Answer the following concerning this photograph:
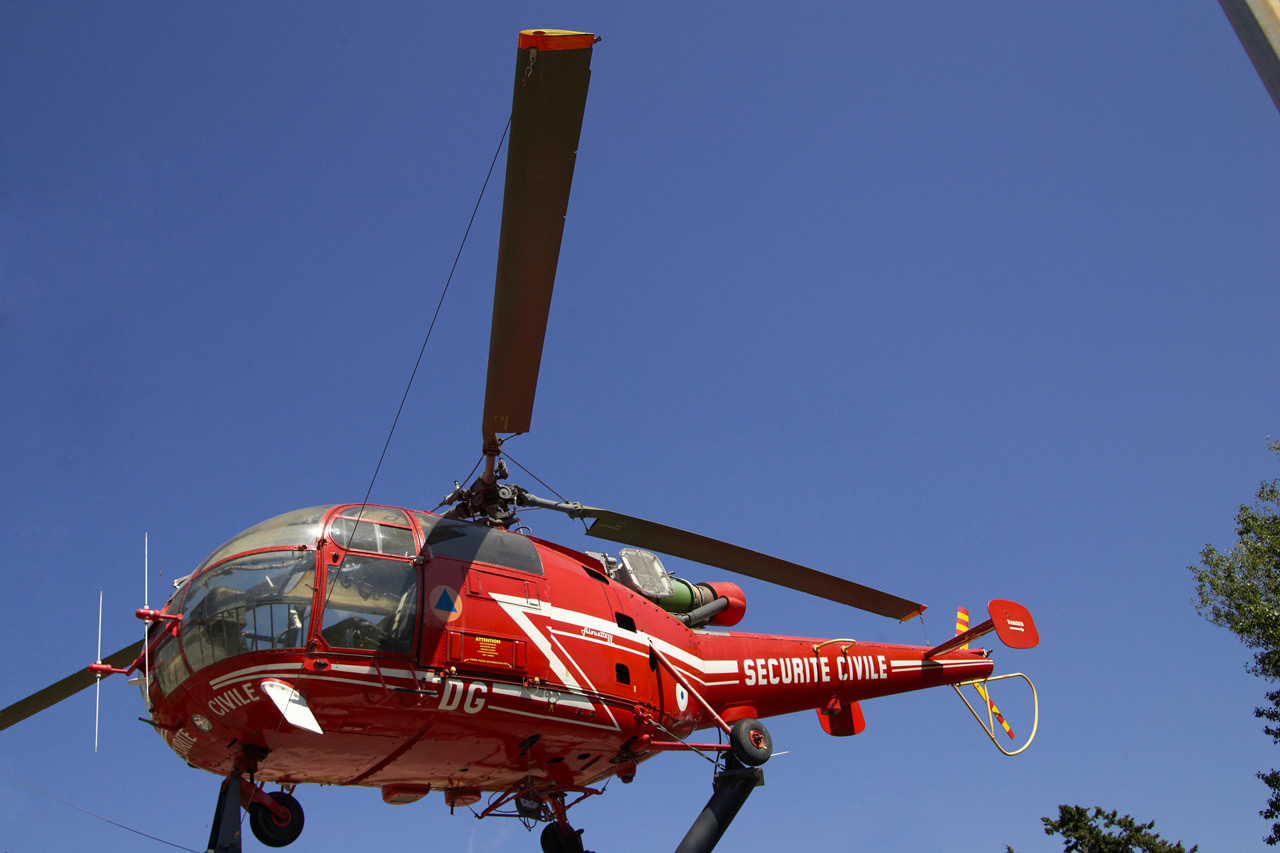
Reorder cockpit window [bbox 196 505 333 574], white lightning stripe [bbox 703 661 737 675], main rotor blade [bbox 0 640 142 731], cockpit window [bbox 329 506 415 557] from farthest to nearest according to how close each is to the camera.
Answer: white lightning stripe [bbox 703 661 737 675] → main rotor blade [bbox 0 640 142 731] → cockpit window [bbox 329 506 415 557] → cockpit window [bbox 196 505 333 574]

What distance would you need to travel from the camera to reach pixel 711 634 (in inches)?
498

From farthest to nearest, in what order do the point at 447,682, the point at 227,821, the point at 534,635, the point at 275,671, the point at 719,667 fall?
the point at 719,667 < the point at 534,635 < the point at 447,682 < the point at 227,821 < the point at 275,671

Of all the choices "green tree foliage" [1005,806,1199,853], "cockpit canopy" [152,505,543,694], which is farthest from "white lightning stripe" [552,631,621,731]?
"green tree foliage" [1005,806,1199,853]

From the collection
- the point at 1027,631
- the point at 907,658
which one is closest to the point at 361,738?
the point at 907,658

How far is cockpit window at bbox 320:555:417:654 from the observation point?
28.1 feet

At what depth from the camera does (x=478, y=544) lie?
9938mm

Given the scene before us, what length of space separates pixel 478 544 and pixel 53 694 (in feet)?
17.7

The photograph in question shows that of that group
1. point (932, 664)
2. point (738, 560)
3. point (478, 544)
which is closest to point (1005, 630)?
point (932, 664)

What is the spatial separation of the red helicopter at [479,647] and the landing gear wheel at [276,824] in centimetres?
2

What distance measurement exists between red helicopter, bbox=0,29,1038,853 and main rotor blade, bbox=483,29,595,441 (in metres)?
0.02

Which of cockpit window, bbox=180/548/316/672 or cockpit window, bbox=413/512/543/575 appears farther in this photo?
cockpit window, bbox=413/512/543/575

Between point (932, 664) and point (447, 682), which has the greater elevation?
point (932, 664)

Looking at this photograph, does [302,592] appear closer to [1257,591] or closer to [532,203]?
[532,203]

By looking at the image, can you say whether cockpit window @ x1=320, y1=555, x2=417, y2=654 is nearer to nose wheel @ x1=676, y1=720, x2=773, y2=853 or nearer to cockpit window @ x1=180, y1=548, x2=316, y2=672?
cockpit window @ x1=180, y1=548, x2=316, y2=672
